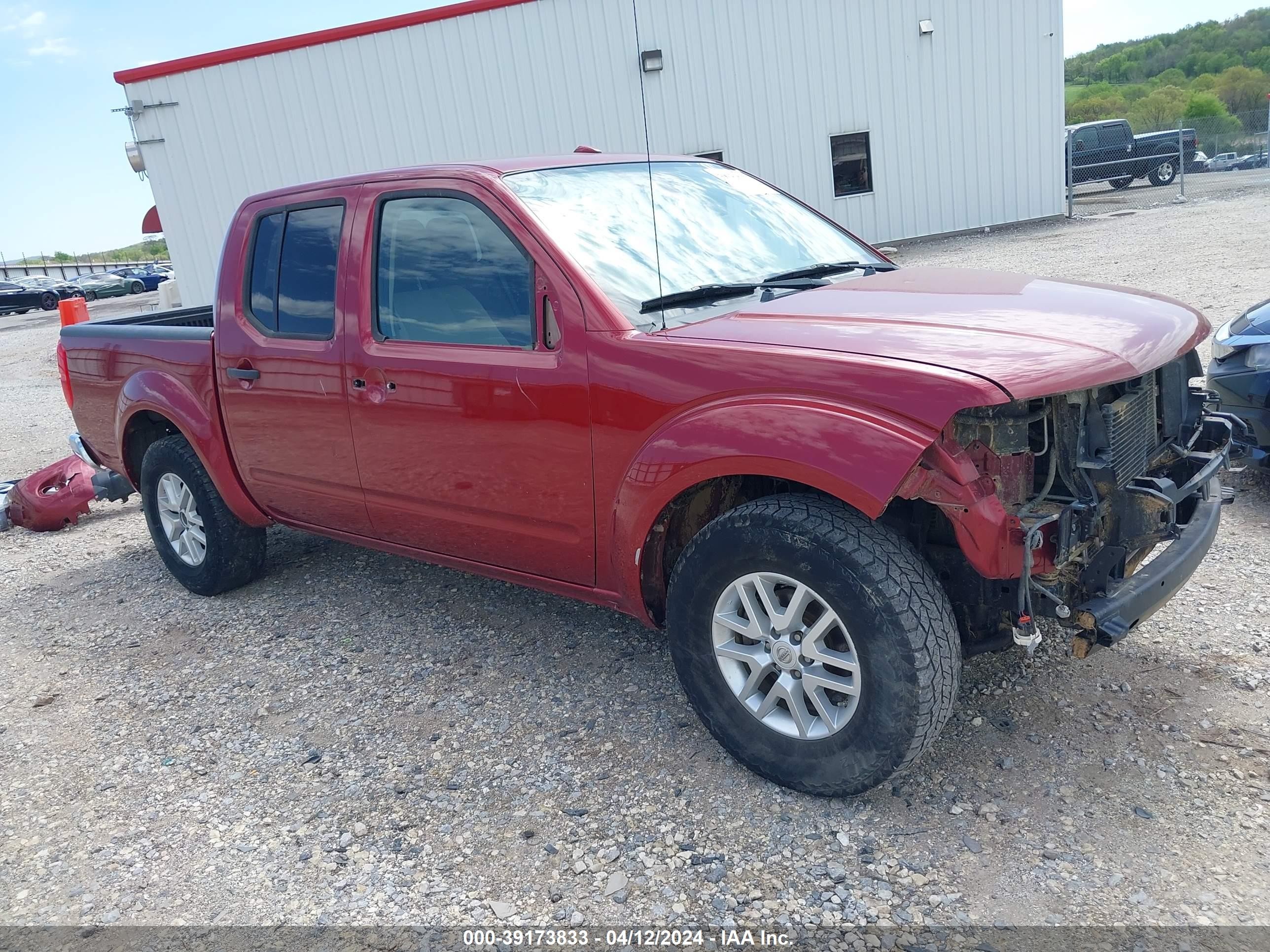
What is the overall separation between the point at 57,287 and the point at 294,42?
2549cm

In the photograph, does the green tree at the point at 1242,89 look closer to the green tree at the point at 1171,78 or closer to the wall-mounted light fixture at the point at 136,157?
the green tree at the point at 1171,78

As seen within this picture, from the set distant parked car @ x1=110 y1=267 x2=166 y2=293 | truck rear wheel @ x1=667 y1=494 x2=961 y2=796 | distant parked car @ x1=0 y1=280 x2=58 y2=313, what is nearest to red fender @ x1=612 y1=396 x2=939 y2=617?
truck rear wheel @ x1=667 y1=494 x2=961 y2=796

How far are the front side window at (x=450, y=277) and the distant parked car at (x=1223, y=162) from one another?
36.5 meters

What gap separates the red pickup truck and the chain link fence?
17644 mm

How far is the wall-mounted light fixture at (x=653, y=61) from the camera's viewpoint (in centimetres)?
1681

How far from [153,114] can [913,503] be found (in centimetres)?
1685

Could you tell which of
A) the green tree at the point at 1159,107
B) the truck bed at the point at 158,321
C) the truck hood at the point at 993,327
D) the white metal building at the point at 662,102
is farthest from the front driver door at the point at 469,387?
the green tree at the point at 1159,107

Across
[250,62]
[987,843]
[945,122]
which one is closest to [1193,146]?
[945,122]

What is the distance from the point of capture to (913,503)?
2.81 meters

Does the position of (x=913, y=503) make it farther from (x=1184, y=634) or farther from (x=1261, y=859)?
(x=1184, y=634)

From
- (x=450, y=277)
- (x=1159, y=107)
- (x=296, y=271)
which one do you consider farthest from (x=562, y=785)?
(x=1159, y=107)

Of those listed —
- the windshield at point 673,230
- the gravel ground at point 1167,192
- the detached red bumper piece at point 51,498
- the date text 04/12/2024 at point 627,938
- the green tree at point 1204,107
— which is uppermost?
the green tree at point 1204,107

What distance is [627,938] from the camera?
94.5 inches

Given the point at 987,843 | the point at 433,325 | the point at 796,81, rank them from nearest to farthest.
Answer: the point at 987,843
the point at 433,325
the point at 796,81
